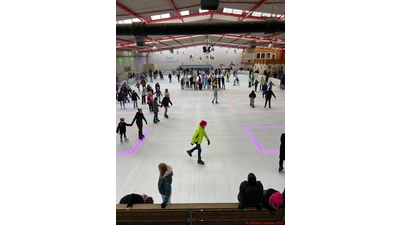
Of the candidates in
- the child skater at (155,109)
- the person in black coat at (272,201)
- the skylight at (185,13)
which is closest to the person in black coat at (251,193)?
the person in black coat at (272,201)

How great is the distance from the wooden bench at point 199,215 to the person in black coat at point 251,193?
88 mm

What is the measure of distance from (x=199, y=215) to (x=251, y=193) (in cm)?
77

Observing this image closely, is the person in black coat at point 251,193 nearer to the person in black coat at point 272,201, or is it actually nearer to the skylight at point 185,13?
the person in black coat at point 272,201

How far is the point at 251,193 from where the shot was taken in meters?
3.07

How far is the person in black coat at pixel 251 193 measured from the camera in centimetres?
306

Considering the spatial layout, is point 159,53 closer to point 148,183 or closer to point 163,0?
point 163,0

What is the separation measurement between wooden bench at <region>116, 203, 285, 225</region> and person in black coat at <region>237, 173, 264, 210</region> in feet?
0.29

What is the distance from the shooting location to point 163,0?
9.38 metres

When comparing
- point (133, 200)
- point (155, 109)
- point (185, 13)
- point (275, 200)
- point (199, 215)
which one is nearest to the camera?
point (275, 200)

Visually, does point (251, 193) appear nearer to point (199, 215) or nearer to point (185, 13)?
point (199, 215)

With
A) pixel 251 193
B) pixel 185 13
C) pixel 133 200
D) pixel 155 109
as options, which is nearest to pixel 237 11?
pixel 185 13

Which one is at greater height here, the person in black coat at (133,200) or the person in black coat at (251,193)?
the person in black coat at (251,193)

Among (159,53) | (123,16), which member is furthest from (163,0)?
(159,53)

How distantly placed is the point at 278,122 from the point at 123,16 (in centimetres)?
851
